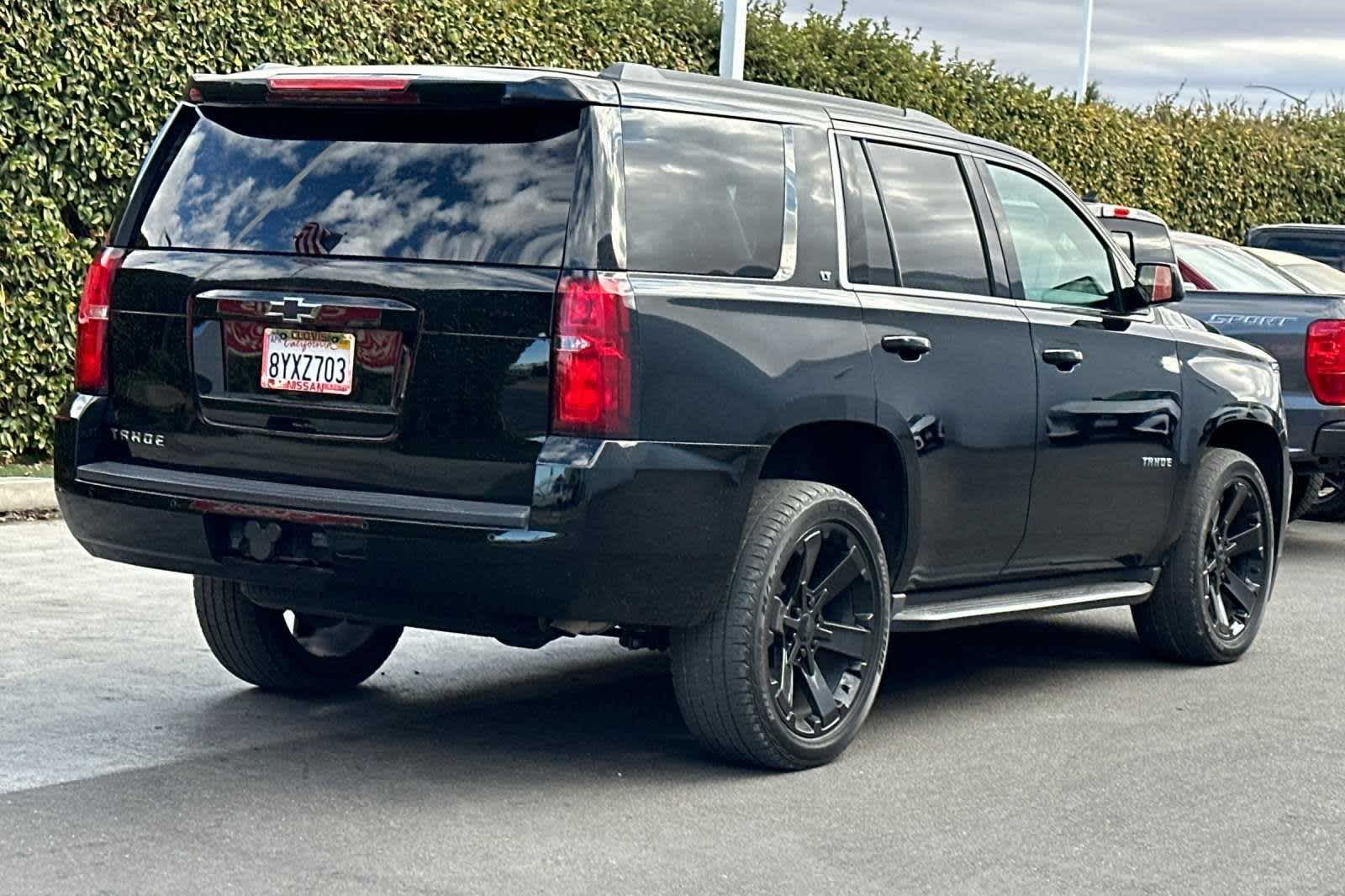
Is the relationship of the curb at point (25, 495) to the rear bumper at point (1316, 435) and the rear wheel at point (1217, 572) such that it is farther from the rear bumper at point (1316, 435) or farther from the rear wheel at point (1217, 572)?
the rear bumper at point (1316, 435)

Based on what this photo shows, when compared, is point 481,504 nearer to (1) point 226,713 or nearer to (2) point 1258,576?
(1) point 226,713

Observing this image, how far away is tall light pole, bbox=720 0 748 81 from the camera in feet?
51.8

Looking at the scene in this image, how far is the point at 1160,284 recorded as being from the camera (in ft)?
24.8

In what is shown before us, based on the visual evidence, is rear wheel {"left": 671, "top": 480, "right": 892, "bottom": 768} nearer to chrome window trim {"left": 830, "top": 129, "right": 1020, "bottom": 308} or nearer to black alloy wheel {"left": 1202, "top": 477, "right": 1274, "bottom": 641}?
chrome window trim {"left": 830, "top": 129, "right": 1020, "bottom": 308}

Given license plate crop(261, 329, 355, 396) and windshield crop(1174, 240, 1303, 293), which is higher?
license plate crop(261, 329, 355, 396)

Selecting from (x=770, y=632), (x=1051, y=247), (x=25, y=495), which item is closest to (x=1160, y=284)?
(x=1051, y=247)

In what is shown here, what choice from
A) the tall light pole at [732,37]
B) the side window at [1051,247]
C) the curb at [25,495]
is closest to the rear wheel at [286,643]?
the side window at [1051,247]

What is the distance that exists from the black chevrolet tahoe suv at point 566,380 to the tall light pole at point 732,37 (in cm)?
925

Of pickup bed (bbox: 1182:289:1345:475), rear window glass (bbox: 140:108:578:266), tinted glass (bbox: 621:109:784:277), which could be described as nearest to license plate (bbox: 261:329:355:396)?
rear window glass (bbox: 140:108:578:266)

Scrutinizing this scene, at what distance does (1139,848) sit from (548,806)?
1467 millimetres

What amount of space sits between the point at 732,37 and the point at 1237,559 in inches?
337

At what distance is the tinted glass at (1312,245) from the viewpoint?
60.0 ft

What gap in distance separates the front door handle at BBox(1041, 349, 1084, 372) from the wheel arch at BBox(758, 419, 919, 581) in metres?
0.87

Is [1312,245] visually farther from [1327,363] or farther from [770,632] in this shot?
[770,632]
